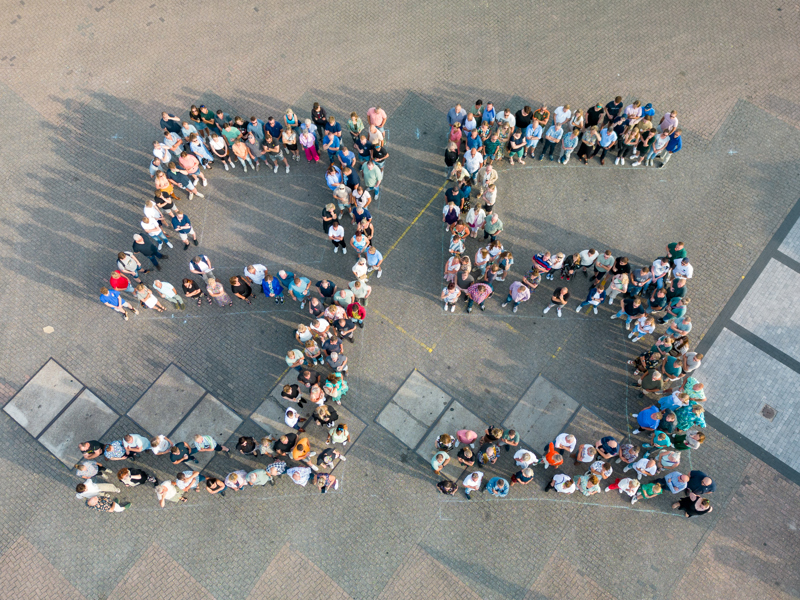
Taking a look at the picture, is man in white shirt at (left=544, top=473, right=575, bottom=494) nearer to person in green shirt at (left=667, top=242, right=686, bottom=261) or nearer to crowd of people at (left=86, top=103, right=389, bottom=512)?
crowd of people at (left=86, top=103, right=389, bottom=512)

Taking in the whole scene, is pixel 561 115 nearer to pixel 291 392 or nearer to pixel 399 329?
pixel 399 329

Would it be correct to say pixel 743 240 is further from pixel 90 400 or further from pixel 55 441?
pixel 55 441

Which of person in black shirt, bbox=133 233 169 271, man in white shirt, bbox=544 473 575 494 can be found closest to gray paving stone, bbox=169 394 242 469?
person in black shirt, bbox=133 233 169 271

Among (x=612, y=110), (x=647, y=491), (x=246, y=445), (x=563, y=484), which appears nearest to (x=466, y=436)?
(x=563, y=484)

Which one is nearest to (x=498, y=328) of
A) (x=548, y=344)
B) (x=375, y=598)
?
(x=548, y=344)

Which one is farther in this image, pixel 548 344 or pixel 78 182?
pixel 78 182

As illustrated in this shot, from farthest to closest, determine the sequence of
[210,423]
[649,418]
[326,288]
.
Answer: [210,423], [326,288], [649,418]
